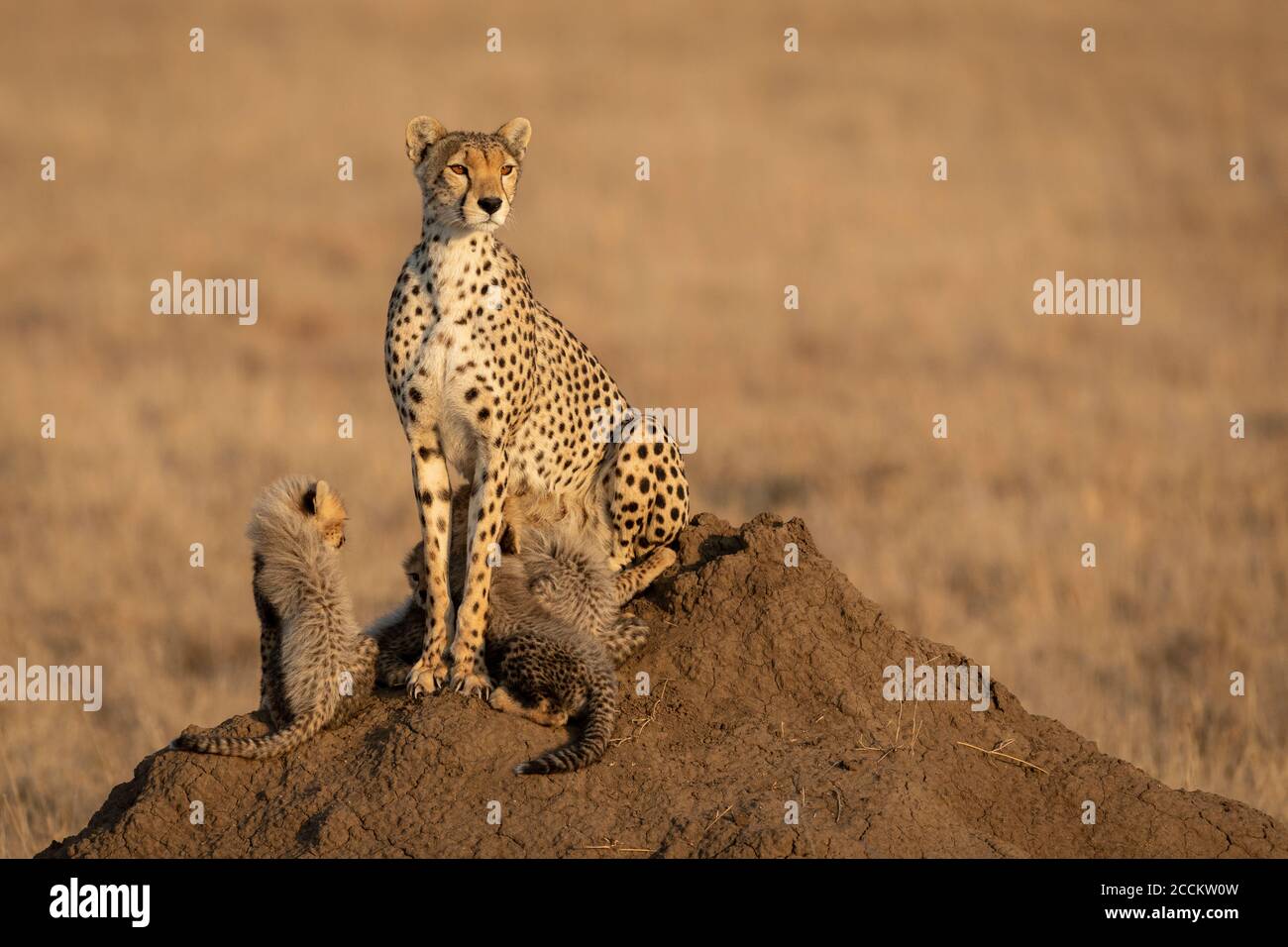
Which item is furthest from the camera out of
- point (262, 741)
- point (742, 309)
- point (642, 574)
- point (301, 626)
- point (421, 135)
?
Answer: point (742, 309)

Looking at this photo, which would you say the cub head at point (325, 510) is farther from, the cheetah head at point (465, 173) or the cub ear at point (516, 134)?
the cub ear at point (516, 134)

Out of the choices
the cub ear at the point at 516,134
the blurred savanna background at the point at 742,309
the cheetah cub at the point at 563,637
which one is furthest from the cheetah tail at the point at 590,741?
the blurred savanna background at the point at 742,309

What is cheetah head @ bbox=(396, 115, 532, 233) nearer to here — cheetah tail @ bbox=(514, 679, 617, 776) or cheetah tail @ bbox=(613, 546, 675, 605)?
cheetah tail @ bbox=(613, 546, 675, 605)

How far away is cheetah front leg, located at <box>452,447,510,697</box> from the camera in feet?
16.6

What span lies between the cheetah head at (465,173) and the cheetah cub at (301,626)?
0.87m

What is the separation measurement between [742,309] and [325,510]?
10.3 m

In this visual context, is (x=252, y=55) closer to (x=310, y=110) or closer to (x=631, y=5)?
(x=310, y=110)

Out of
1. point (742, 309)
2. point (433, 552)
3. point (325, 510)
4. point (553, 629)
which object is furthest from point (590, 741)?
point (742, 309)

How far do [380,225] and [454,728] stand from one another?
13.0m

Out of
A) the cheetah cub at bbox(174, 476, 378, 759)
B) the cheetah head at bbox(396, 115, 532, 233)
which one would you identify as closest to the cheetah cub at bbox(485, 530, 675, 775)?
the cheetah cub at bbox(174, 476, 378, 759)

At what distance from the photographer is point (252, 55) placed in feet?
71.8

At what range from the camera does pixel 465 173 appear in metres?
5.10

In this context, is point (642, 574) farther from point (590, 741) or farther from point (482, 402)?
point (590, 741)

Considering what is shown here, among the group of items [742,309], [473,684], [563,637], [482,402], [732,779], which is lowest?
[732,779]
